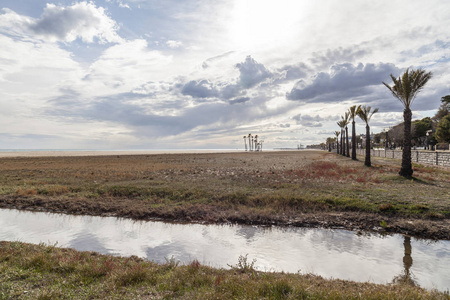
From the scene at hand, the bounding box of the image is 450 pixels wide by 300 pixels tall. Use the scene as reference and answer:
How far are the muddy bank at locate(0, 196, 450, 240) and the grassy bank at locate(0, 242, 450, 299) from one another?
18.4ft

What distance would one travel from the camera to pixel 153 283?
5.95 metres

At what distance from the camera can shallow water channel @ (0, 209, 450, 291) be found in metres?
7.47

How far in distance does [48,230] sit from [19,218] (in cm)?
365

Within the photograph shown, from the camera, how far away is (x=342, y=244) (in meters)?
9.55

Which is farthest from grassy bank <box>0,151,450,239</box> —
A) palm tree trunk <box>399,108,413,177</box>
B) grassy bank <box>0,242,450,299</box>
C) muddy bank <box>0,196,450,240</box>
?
grassy bank <box>0,242,450,299</box>

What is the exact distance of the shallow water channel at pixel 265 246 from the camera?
294 inches

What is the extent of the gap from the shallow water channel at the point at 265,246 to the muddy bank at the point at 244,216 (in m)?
0.75

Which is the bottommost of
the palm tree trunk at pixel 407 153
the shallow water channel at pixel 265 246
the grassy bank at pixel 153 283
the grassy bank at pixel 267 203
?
the shallow water channel at pixel 265 246

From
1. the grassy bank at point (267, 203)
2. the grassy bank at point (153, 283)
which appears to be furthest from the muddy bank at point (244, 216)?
the grassy bank at point (153, 283)

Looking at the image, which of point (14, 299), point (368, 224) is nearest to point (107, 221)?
point (14, 299)

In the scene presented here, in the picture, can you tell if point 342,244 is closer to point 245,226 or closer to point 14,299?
point 245,226

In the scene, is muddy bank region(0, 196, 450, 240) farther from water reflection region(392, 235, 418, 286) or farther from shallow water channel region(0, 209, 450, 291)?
water reflection region(392, 235, 418, 286)

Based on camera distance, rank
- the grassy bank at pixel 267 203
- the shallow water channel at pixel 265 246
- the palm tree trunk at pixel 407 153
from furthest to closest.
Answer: the palm tree trunk at pixel 407 153
the grassy bank at pixel 267 203
the shallow water channel at pixel 265 246

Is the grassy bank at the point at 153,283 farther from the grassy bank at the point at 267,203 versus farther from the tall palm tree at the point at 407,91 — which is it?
the tall palm tree at the point at 407,91
